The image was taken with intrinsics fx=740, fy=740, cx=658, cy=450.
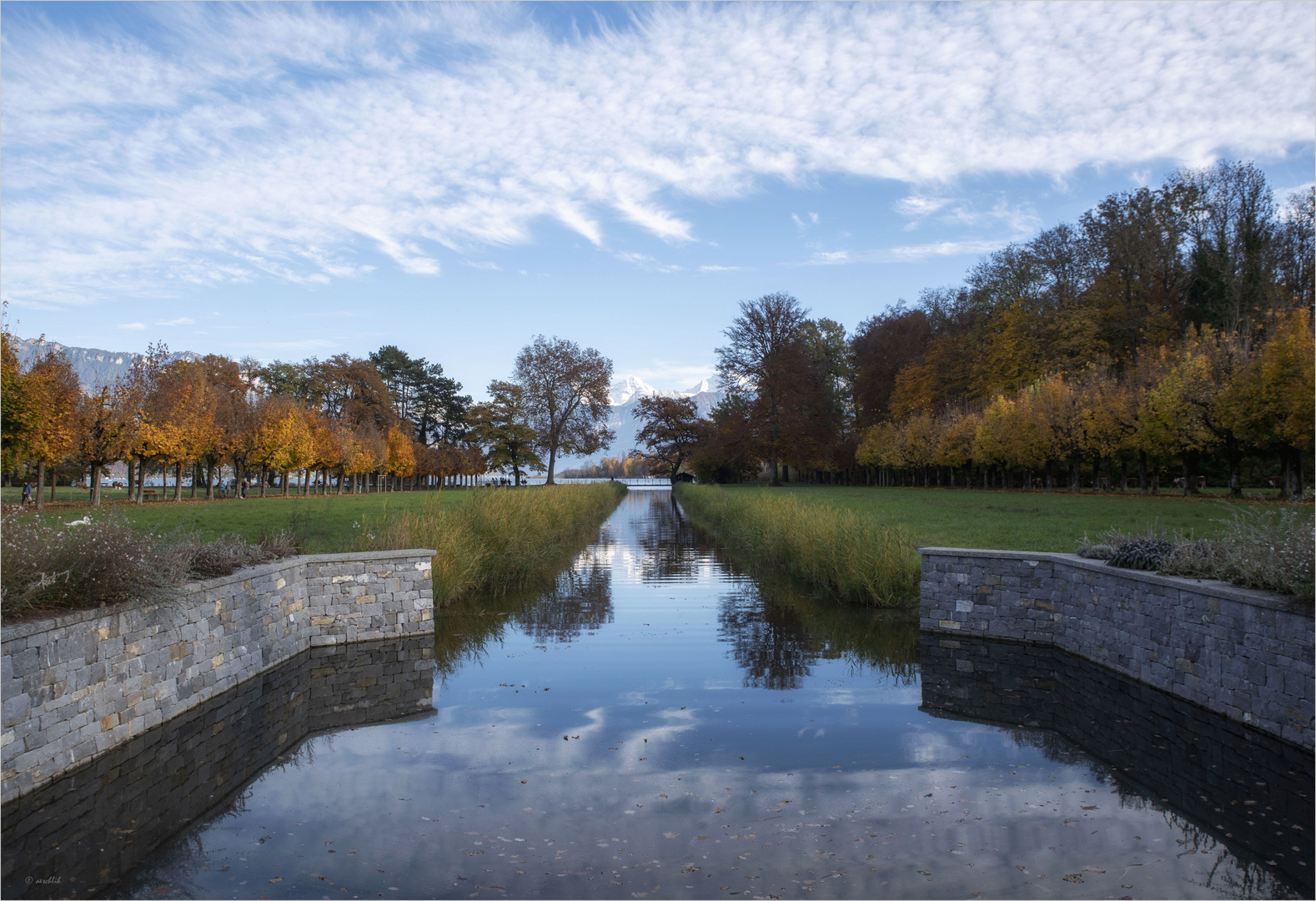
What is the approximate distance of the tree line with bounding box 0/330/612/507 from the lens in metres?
23.8

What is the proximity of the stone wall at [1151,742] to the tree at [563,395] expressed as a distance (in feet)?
142

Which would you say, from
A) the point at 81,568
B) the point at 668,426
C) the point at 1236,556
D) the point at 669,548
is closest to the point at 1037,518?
the point at 669,548

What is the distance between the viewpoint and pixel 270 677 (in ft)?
25.0

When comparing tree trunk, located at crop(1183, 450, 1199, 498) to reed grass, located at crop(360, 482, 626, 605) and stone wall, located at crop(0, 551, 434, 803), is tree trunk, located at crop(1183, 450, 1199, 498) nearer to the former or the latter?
reed grass, located at crop(360, 482, 626, 605)

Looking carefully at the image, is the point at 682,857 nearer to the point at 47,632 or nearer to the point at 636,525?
the point at 47,632

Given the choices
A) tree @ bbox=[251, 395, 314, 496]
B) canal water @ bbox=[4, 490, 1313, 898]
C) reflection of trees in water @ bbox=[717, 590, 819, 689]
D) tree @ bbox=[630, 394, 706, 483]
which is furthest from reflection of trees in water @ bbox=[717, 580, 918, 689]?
tree @ bbox=[630, 394, 706, 483]

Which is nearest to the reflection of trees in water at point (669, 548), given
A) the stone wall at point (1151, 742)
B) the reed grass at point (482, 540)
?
the reed grass at point (482, 540)

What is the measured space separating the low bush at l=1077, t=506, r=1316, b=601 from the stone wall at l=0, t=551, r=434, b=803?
820cm

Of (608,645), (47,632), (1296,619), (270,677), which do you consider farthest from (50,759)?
(1296,619)

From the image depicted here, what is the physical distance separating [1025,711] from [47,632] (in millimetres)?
7580

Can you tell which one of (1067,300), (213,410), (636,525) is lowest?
(636,525)

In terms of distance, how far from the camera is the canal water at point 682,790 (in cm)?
385

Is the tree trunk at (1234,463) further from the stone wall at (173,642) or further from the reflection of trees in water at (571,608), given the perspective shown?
the stone wall at (173,642)

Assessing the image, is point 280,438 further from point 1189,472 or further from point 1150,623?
point 1189,472
